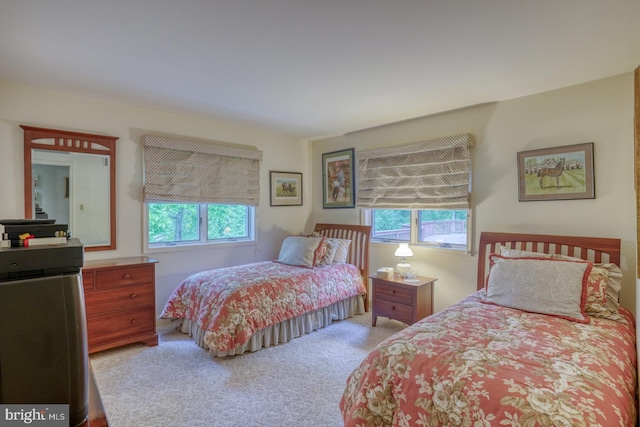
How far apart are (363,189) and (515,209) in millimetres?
1786

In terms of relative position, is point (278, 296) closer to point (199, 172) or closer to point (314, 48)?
point (199, 172)

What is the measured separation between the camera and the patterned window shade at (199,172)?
350 cm

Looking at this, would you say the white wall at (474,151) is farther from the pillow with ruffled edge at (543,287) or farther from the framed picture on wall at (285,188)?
the pillow with ruffled edge at (543,287)

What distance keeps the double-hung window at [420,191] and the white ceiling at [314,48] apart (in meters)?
0.59

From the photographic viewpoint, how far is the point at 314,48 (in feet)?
6.97

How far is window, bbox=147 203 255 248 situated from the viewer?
3.68 meters

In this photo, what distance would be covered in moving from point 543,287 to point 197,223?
357cm

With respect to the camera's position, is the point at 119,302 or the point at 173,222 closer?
the point at 119,302

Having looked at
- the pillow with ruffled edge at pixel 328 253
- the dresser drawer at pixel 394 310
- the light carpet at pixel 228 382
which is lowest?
the light carpet at pixel 228 382

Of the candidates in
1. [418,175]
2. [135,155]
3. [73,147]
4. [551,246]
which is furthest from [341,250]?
[73,147]

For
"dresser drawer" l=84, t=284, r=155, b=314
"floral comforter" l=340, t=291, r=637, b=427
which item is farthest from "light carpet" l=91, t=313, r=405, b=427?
"floral comforter" l=340, t=291, r=637, b=427

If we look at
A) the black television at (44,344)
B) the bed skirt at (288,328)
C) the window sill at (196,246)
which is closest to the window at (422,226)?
the bed skirt at (288,328)

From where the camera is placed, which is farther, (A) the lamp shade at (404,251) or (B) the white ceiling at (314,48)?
(A) the lamp shade at (404,251)

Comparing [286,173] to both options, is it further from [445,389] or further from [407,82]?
[445,389]
